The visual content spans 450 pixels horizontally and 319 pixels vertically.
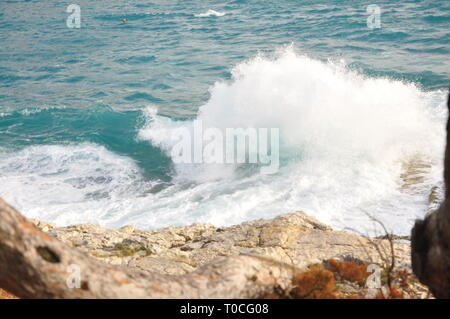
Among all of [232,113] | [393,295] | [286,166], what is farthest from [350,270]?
[232,113]

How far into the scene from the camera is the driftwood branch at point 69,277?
166 inches

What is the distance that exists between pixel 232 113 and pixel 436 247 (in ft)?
54.4

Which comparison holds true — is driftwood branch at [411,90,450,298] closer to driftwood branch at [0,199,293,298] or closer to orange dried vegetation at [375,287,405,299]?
orange dried vegetation at [375,287,405,299]

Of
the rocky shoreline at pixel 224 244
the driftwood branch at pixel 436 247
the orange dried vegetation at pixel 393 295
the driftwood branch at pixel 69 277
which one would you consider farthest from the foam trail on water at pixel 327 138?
the driftwood branch at pixel 69 277

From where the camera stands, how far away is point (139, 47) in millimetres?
34719

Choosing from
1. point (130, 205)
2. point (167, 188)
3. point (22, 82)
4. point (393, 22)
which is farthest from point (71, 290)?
point (393, 22)

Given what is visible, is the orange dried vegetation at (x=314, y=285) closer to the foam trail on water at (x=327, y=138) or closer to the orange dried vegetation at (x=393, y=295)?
the orange dried vegetation at (x=393, y=295)

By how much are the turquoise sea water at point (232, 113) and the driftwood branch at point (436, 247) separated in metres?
6.70

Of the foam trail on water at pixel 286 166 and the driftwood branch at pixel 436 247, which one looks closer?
the driftwood branch at pixel 436 247

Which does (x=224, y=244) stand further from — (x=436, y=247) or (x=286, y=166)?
(x=286, y=166)

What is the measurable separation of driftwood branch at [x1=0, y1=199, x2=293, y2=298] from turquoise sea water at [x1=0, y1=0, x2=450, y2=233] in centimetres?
A: 774

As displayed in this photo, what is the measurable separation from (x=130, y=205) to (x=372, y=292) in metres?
9.14

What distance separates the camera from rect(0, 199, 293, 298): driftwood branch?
13.9 ft

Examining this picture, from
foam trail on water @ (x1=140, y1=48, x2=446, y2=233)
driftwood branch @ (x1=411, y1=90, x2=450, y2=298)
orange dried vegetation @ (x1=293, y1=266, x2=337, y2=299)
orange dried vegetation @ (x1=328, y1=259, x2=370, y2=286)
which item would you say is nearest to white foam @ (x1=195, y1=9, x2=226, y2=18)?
foam trail on water @ (x1=140, y1=48, x2=446, y2=233)
